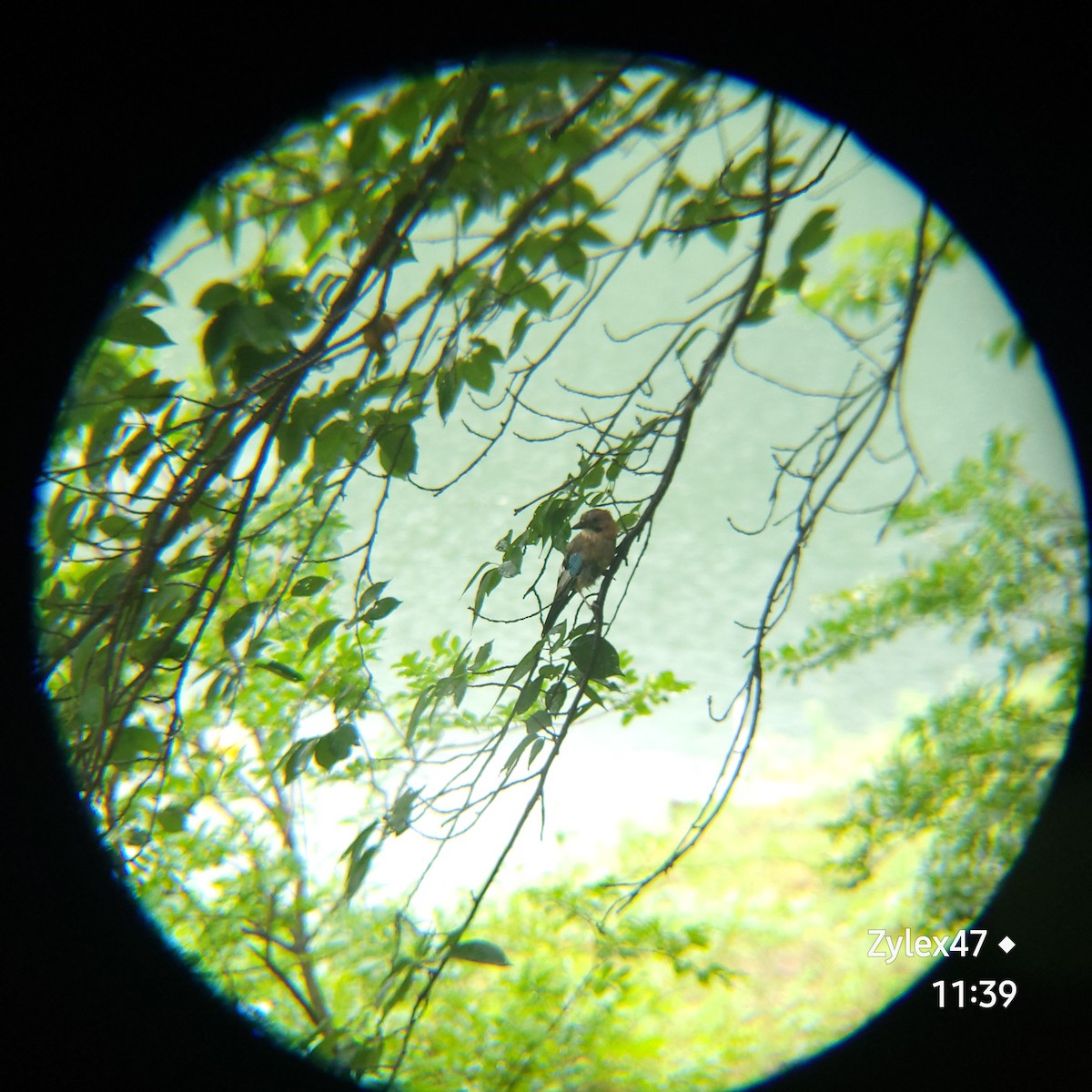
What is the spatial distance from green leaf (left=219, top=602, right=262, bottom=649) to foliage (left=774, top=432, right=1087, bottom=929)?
1.20m

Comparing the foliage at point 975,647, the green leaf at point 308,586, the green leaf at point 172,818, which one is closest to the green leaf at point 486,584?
the green leaf at point 308,586

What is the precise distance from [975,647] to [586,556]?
118 centimetres

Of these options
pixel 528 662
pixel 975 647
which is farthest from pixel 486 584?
pixel 975 647

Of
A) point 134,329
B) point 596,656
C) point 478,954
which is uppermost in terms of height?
point 134,329

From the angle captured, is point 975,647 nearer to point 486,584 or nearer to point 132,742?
point 486,584

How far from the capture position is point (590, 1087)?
1574 mm

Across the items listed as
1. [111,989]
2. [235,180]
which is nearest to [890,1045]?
[111,989]

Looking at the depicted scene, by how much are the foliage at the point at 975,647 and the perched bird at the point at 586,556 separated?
86 centimetres

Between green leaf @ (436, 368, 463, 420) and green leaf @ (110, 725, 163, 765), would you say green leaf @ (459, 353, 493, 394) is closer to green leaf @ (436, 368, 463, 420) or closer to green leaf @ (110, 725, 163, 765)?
green leaf @ (436, 368, 463, 420)

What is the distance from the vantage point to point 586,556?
3.23 ft

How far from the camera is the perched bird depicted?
3.13 ft

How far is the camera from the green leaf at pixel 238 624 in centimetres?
90

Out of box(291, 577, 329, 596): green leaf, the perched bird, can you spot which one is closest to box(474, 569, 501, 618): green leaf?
the perched bird

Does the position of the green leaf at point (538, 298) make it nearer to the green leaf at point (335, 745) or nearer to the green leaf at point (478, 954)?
the green leaf at point (335, 745)
